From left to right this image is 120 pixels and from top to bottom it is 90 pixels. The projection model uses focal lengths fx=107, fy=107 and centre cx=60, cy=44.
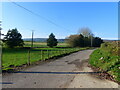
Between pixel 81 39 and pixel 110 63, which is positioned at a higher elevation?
pixel 81 39

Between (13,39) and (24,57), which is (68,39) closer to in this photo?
(13,39)

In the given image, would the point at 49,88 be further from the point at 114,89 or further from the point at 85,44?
the point at 85,44

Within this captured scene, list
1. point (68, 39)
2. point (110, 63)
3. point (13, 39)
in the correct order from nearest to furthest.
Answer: point (110, 63), point (13, 39), point (68, 39)

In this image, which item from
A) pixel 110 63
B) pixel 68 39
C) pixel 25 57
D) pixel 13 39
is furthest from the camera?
pixel 68 39

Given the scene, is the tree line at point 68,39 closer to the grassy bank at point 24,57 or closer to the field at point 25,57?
the field at point 25,57

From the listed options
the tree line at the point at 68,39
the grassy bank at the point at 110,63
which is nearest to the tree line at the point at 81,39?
the tree line at the point at 68,39

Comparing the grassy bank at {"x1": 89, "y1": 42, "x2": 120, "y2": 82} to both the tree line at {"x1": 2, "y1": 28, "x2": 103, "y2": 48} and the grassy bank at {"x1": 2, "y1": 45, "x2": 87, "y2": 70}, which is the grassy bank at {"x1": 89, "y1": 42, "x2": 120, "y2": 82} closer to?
the grassy bank at {"x1": 2, "y1": 45, "x2": 87, "y2": 70}

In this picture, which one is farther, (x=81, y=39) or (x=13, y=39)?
(x=81, y=39)

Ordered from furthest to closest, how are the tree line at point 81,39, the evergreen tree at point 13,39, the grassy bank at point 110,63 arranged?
1. the tree line at point 81,39
2. the evergreen tree at point 13,39
3. the grassy bank at point 110,63

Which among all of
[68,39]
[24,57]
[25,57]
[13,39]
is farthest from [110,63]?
[68,39]

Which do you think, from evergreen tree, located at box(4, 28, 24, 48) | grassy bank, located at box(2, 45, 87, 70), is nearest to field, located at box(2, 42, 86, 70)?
grassy bank, located at box(2, 45, 87, 70)

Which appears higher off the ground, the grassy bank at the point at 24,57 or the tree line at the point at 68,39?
the tree line at the point at 68,39

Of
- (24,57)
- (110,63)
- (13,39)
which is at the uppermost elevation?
(13,39)

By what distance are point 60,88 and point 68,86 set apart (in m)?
0.38
